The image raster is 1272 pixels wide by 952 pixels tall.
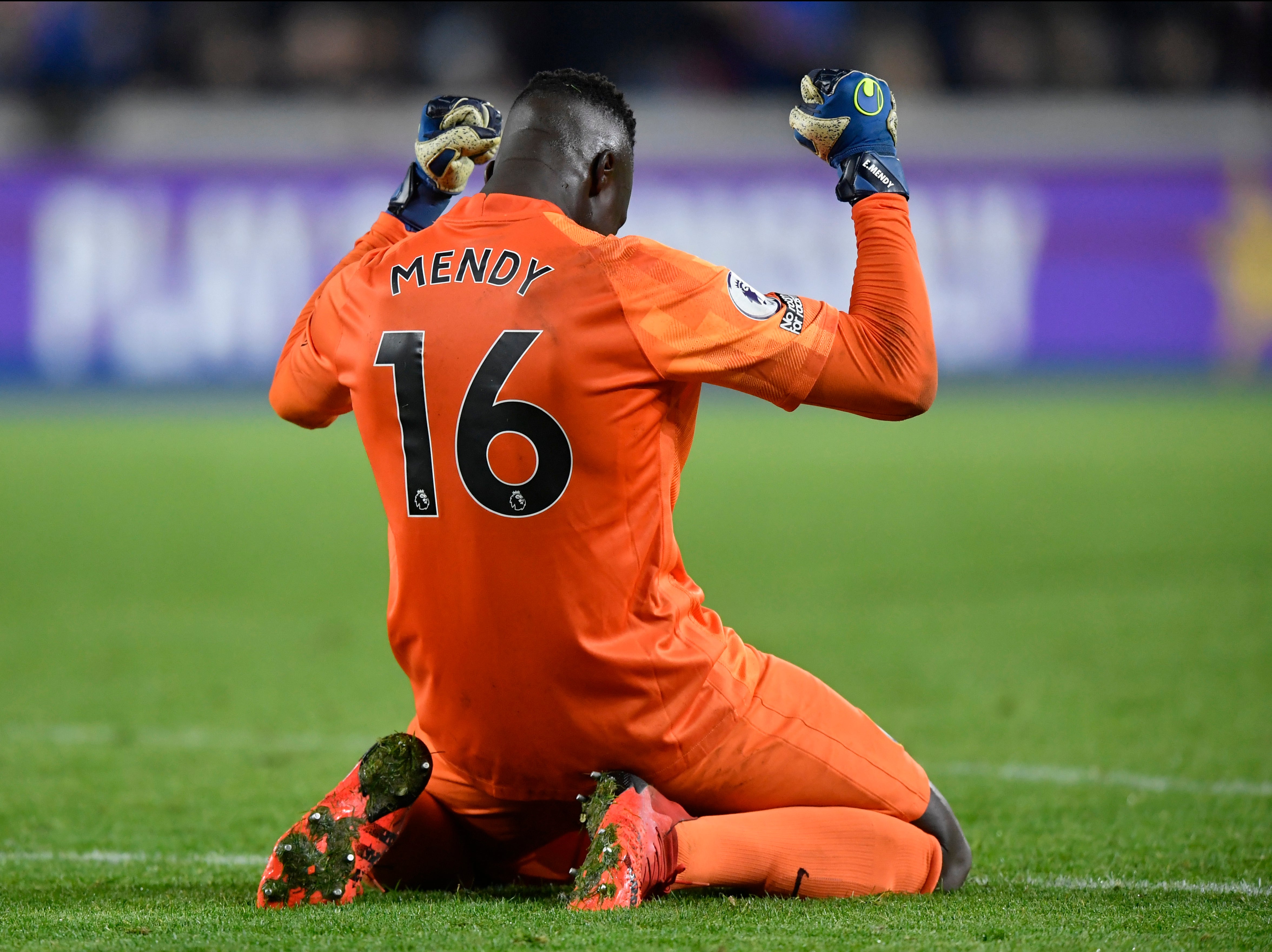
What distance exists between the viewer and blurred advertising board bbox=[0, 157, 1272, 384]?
16172 mm

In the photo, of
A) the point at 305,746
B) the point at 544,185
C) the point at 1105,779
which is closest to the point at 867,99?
the point at 544,185

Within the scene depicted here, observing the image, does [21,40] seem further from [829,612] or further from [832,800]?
[832,800]

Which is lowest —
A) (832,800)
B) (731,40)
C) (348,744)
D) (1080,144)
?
(348,744)

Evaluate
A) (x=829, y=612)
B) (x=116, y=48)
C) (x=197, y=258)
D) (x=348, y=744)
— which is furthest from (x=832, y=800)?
(x=116, y=48)

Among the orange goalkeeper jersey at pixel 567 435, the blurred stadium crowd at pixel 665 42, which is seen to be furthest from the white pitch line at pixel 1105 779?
the blurred stadium crowd at pixel 665 42

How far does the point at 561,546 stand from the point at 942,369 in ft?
48.7

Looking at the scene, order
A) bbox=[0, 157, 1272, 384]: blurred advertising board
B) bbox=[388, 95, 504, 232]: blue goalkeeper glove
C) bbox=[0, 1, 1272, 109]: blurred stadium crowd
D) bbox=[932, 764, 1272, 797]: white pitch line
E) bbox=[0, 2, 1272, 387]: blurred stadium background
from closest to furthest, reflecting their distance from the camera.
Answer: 1. bbox=[388, 95, 504, 232]: blue goalkeeper glove
2. bbox=[932, 764, 1272, 797]: white pitch line
3. bbox=[0, 157, 1272, 384]: blurred advertising board
4. bbox=[0, 2, 1272, 387]: blurred stadium background
5. bbox=[0, 1, 1272, 109]: blurred stadium crowd

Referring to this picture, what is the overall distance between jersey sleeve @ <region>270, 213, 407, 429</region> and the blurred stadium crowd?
58.2 feet

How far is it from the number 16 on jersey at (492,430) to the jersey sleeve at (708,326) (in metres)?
0.19

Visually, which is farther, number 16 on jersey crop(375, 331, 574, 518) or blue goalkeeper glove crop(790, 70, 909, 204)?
blue goalkeeper glove crop(790, 70, 909, 204)

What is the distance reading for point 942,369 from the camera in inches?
679

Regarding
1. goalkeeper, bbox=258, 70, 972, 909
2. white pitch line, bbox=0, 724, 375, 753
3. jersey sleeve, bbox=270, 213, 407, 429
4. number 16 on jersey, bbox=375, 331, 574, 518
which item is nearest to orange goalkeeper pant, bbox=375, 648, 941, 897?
goalkeeper, bbox=258, 70, 972, 909

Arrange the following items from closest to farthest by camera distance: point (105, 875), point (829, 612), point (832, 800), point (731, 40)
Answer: point (832, 800) → point (105, 875) → point (829, 612) → point (731, 40)

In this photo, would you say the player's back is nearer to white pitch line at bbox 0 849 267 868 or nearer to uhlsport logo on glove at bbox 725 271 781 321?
uhlsport logo on glove at bbox 725 271 781 321
